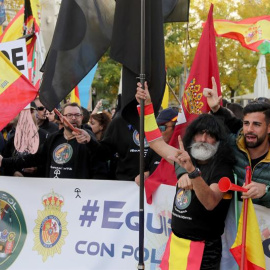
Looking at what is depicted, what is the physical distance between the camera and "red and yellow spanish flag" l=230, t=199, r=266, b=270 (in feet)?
12.8

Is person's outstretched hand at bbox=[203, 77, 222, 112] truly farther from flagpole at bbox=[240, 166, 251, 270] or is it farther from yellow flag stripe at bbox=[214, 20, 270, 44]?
yellow flag stripe at bbox=[214, 20, 270, 44]

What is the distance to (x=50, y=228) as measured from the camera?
233 inches

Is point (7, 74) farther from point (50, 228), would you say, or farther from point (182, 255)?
point (182, 255)

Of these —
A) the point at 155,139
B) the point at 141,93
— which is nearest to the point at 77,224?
the point at 155,139

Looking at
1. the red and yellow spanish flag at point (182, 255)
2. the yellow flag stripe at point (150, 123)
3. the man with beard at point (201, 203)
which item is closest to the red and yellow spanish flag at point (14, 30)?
the yellow flag stripe at point (150, 123)

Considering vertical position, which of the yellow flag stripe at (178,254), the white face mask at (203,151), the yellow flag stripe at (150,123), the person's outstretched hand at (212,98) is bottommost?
the yellow flag stripe at (178,254)

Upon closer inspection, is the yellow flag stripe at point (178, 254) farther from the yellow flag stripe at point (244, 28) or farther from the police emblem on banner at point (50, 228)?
the yellow flag stripe at point (244, 28)

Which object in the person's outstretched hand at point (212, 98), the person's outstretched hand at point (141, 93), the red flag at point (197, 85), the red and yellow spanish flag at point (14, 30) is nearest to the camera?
the person's outstretched hand at point (141, 93)

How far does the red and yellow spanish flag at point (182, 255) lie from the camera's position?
13.4 ft

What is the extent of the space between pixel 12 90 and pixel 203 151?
2.58m

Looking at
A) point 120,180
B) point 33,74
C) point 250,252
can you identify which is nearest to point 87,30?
point 120,180

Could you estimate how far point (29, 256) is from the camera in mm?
5941

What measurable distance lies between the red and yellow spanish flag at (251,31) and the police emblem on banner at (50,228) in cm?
645

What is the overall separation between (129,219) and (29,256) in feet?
3.98
